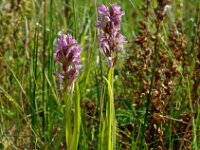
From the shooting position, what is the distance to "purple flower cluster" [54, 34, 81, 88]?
45.5 inches

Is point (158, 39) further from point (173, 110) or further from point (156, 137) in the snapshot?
point (156, 137)

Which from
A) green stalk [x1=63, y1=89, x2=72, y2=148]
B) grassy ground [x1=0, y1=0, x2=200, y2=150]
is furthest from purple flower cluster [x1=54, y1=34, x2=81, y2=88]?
grassy ground [x1=0, y1=0, x2=200, y2=150]

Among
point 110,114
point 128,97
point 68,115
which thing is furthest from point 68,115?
point 128,97

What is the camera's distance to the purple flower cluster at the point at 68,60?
1.16 m

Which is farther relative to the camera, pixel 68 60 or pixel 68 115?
pixel 68 115

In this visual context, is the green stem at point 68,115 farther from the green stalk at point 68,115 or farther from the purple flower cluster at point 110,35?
the purple flower cluster at point 110,35

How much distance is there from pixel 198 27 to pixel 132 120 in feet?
1.63

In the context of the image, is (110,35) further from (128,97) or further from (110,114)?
(128,97)

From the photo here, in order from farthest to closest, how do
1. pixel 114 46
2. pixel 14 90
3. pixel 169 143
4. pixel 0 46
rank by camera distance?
pixel 0 46 → pixel 14 90 → pixel 169 143 → pixel 114 46

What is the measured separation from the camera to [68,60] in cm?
115

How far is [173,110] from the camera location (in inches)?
78.2

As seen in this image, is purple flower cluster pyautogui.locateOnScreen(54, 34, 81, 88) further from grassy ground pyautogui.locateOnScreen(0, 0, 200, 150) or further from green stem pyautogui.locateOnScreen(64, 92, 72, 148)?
grassy ground pyautogui.locateOnScreen(0, 0, 200, 150)

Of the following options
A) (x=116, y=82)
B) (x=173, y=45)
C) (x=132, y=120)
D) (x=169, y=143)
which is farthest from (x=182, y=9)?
(x=169, y=143)

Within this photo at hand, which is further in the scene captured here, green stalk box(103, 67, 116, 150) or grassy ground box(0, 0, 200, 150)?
grassy ground box(0, 0, 200, 150)
